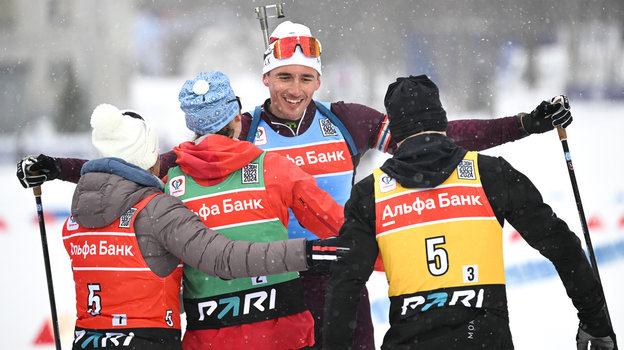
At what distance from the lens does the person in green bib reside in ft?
7.75

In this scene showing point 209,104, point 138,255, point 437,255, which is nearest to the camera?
point 437,255

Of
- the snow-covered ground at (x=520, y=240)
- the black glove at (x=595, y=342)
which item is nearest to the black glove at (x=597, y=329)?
the black glove at (x=595, y=342)

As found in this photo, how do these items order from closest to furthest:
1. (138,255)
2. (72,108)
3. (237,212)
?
(138,255)
(237,212)
(72,108)

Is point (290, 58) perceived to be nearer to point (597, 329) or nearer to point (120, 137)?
point (120, 137)

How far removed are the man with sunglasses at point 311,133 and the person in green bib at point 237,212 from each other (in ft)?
1.98

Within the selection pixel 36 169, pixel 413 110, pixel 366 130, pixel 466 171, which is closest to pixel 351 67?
pixel 366 130

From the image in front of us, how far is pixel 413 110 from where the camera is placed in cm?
212

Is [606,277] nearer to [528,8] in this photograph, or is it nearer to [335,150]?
[335,150]

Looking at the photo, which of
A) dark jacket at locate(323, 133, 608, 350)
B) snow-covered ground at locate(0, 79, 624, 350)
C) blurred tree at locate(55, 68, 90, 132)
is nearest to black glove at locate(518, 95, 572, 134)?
dark jacket at locate(323, 133, 608, 350)

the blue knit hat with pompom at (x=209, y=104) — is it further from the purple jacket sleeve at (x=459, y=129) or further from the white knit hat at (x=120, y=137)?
the purple jacket sleeve at (x=459, y=129)

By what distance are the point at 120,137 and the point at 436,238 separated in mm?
1133

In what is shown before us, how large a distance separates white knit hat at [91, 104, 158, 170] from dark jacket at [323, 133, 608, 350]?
2.56 ft

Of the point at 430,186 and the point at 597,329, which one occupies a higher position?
the point at 430,186

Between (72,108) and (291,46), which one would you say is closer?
(291,46)
